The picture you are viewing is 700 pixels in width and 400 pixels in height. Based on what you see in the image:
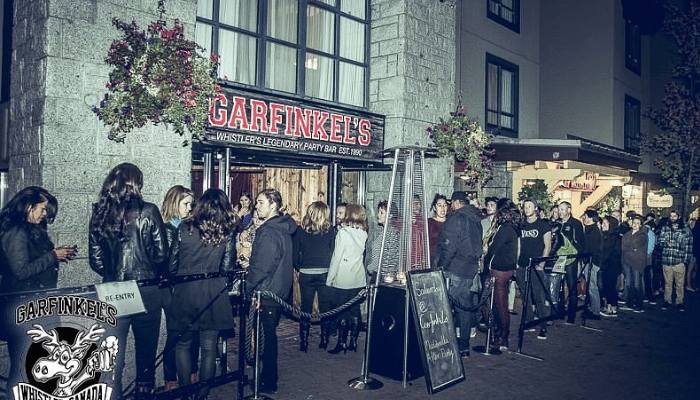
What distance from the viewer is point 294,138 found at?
8.34m

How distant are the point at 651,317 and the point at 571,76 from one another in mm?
10661

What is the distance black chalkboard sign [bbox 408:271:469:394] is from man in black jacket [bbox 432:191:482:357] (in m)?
Answer: 1.01

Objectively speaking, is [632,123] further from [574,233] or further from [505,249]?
[505,249]

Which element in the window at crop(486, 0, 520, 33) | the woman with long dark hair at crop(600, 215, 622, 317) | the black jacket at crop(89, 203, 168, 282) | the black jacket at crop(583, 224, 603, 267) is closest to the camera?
the black jacket at crop(89, 203, 168, 282)

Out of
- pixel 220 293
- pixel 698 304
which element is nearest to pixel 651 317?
pixel 698 304

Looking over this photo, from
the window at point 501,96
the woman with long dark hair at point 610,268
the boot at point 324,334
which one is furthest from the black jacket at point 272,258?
the window at point 501,96

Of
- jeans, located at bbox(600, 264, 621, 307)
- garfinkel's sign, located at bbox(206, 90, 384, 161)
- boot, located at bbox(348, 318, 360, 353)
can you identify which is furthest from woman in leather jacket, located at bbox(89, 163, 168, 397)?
jeans, located at bbox(600, 264, 621, 307)

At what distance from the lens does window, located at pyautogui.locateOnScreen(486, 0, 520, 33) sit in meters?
15.4

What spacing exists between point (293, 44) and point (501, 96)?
8.74 meters

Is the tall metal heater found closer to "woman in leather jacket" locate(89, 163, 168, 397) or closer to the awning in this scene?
"woman in leather jacket" locate(89, 163, 168, 397)

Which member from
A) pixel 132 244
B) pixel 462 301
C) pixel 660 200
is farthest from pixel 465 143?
pixel 660 200

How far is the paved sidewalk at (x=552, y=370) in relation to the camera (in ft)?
19.6

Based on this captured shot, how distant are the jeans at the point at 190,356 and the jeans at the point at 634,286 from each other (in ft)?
30.8

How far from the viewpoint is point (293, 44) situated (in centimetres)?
895
